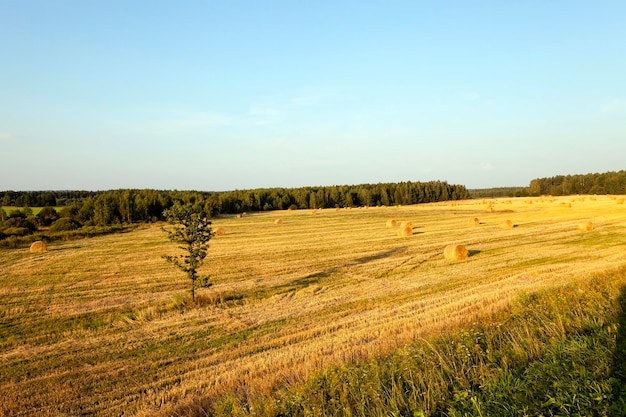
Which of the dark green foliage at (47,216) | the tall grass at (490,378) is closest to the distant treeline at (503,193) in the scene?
the dark green foliage at (47,216)

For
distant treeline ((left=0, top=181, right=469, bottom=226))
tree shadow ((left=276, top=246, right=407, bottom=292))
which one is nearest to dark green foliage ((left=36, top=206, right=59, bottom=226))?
distant treeline ((left=0, top=181, right=469, bottom=226))

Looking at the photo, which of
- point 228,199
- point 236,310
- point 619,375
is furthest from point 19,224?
point 619,375

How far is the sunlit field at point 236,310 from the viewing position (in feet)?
26.5

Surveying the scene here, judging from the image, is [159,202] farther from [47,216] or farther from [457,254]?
[457,254]

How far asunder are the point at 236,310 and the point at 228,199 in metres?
79.8

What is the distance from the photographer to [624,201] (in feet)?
174

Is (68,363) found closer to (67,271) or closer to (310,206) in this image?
(67,271)

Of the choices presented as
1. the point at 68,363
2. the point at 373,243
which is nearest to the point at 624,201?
the point at 373,243

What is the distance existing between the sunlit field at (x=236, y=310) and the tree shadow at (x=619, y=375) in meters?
2.99

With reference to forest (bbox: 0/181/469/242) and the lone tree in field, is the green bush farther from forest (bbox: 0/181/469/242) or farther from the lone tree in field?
the lone tree in field

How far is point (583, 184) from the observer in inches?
4131

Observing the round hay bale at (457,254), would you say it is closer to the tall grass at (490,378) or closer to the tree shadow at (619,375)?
the tall grass at (490,378)

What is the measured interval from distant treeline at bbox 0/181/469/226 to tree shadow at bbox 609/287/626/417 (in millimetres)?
68199

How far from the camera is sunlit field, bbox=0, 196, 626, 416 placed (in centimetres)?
806
